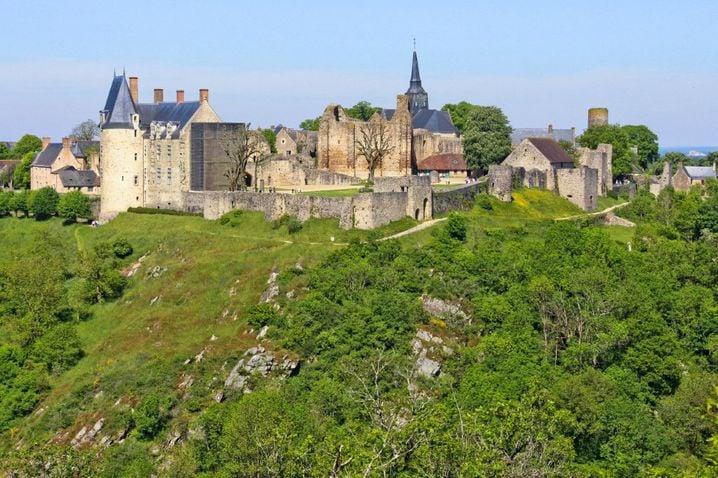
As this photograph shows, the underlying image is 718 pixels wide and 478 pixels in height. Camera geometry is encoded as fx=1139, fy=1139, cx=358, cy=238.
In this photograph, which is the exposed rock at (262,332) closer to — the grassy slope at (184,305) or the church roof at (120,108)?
the grassy slope at (184,305)

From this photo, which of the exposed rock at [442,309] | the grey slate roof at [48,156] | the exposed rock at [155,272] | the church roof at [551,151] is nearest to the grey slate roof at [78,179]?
the grey slate roof at [48,156]

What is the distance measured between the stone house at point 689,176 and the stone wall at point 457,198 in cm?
2704

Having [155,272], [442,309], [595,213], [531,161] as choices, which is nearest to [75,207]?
[155,272]

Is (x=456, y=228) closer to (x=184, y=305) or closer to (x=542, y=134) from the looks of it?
(x=184, y=305)

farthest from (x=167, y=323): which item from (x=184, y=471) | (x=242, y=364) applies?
(x=184, y=471)

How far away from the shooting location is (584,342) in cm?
5125

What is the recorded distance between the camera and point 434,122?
287 ft

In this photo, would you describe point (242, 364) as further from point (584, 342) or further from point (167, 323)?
point (584, 342)

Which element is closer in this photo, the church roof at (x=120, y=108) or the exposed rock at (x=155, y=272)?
the exposed rock at (x=155, y=272)

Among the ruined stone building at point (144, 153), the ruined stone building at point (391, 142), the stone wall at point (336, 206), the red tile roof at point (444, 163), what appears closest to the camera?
the stone wall at point (336, 206)

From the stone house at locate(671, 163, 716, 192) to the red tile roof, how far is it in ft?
64.4

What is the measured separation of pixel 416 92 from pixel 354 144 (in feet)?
70.6

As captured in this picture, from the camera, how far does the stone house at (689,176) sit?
8974 centimetres

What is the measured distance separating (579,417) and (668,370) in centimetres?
860
